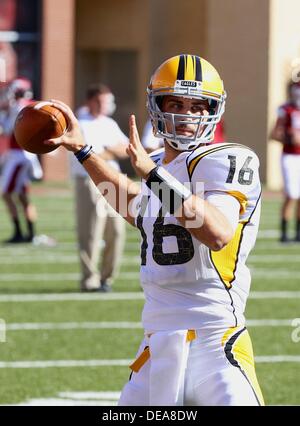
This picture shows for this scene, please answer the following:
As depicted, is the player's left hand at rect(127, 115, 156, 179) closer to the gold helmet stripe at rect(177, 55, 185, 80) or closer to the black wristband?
the black wristband

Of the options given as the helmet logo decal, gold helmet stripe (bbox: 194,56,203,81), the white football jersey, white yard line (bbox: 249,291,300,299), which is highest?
gold helmet stripe (bbox: 194,56,203,81)

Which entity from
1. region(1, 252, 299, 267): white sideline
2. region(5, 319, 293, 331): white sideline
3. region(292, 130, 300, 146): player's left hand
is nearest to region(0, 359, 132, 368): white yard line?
region(5, 319, 293, 331): white sideline

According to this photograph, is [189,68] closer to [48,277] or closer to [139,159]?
[139,159]

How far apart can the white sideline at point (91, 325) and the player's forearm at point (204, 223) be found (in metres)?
5.07

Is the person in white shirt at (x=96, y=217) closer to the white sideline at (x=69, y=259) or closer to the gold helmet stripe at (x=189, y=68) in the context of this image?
the white sideline at (x=69, y=259)

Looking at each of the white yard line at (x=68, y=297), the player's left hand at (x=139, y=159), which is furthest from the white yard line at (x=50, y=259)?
the player's left hand at (x=139, y=159)

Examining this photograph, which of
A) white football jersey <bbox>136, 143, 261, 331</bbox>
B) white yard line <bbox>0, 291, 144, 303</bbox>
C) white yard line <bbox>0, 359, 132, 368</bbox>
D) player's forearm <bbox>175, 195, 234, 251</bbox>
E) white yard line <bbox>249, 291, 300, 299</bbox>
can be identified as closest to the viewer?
player's forearm <bbox>175, 195, 234, 251</bbox>

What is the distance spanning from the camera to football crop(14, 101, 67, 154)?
14.1 ft

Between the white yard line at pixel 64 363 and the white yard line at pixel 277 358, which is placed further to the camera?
the white yard line at pixel 277 358

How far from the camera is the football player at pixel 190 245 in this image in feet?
13.4

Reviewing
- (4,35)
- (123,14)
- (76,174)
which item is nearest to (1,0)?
(4,35)

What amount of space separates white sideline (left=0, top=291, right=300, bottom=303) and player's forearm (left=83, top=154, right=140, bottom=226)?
5.65 meters

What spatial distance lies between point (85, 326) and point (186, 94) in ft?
16.0

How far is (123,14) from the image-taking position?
2683 cm
